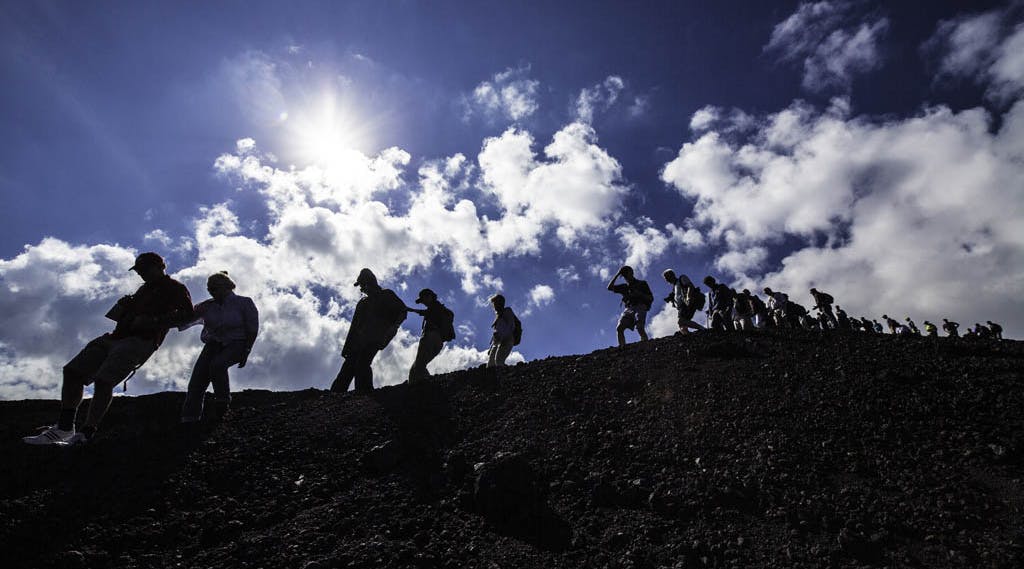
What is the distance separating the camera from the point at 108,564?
4.03 metres

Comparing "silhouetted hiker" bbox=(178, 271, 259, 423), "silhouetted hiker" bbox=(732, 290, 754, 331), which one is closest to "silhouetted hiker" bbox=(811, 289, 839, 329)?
"silhouetted hiker" bbox=(732, 290, 754, 331)

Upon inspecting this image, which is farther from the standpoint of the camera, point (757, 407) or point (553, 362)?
point (553, 362)

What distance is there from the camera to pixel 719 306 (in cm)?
1082

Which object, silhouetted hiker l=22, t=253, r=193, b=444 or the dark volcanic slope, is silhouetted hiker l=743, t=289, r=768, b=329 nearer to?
the dark volcanic slope

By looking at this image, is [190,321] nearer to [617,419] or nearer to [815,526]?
[617,419]

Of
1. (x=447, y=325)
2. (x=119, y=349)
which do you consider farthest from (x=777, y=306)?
(x=119, y=349)

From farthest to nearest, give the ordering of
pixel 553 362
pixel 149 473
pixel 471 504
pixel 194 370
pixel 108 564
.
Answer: pixel 553 362 → pixel 194 370 → pixel 149 473 → pixel 471 504 → pixel 108 564

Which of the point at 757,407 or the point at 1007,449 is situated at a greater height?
the point at 757,407

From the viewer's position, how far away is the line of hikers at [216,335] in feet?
18.2

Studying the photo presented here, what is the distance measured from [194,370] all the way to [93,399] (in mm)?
1094

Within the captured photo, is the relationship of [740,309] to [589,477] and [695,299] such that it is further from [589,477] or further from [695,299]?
[589,477]

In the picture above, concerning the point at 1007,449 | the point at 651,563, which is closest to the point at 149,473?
the point at 651,563

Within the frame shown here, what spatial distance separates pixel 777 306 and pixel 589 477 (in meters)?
12.8

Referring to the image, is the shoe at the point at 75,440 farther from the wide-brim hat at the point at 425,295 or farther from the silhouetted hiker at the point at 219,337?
the wide-brim hat at the point at 425,295
